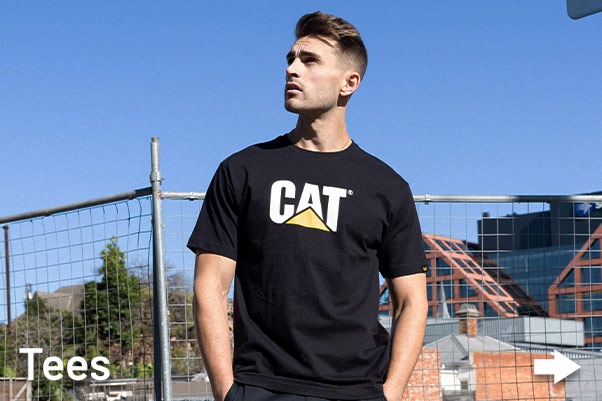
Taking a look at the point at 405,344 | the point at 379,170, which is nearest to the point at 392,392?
the point at 405,344

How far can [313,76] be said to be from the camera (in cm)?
302

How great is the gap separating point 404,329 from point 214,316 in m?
0.62

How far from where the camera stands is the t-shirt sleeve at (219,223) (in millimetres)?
2896

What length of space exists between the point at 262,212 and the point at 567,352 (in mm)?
4085

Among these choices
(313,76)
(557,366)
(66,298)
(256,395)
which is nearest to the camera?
(256,395)

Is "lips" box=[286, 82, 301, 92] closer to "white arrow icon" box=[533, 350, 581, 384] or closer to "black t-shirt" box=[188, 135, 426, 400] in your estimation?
"black t-shirt" box=[188, 135, 426, 400]

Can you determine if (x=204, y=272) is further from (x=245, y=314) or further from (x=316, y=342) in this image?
(x=316, y=342)

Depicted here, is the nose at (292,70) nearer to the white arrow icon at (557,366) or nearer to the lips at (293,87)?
the lips at (293,87)

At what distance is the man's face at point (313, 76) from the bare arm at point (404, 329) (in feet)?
2.08

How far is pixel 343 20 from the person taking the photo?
10.3 feet

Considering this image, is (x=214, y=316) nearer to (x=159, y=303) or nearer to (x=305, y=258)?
(x=305, y=258)

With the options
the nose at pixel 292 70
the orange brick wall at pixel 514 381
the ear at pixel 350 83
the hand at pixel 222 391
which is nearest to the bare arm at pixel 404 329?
the hand at pixel 222 391

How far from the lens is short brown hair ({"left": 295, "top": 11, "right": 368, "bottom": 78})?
10.1ft

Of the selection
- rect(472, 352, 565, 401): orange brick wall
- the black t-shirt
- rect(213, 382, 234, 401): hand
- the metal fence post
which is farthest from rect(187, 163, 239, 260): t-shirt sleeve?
rect(472, 352, 565, 401): orange brick wall
